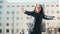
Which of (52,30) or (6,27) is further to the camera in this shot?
(6,27)

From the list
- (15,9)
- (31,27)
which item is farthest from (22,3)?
(31,27)

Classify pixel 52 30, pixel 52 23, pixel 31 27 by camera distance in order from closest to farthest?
pixel 31 27
pixel 52 30
pixel 52 23

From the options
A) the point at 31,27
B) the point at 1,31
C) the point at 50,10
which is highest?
the point at 31,27

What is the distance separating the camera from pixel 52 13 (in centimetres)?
4469

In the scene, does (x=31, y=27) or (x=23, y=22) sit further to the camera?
(x=23, y=22)

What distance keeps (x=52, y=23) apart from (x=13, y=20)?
6.44 m

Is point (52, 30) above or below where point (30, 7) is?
below

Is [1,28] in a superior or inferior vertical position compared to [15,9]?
inferior

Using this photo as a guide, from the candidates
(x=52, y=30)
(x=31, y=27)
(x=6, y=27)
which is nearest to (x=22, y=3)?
(x=6, y=27)

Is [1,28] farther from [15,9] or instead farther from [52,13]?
[52,13]

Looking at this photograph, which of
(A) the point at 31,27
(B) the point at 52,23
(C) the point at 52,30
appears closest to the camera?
(A) the point at 31,27

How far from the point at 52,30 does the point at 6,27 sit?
8275 mm

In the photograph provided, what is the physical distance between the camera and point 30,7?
44844 mm

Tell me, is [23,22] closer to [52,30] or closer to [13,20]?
[13,20]
